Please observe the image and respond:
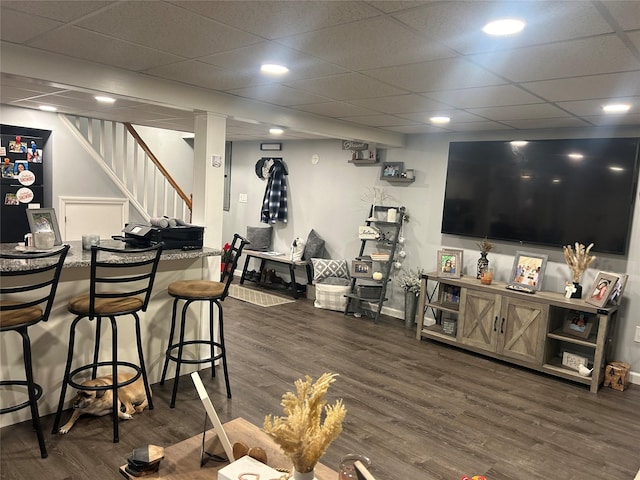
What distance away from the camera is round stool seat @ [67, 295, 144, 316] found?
2.71 m

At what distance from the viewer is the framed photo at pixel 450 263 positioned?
4.84 metres

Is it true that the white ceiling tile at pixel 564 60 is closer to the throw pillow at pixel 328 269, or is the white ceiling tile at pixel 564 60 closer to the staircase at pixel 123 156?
the throw pillow at pixel 328 269

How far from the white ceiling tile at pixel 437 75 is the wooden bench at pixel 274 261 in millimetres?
3719

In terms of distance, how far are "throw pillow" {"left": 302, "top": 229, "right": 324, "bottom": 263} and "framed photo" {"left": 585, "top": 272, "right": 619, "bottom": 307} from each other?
3373mm

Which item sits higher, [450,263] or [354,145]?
[354,145]

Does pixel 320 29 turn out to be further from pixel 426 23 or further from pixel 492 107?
pixel 492 107

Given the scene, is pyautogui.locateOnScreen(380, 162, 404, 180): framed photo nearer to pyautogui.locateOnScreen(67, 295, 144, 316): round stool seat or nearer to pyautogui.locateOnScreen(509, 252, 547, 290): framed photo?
pyautogui.locateOnScreen(509, 252, 547, 290): framed photo

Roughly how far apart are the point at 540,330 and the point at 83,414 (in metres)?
3.61

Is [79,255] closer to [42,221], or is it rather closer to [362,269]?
[42,221]

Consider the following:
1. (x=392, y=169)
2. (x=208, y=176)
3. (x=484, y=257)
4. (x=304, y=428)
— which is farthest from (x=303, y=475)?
(x=392, y=169)

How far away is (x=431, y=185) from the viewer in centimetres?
541

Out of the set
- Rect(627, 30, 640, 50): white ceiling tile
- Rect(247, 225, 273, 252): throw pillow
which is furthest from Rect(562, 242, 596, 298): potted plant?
Rect(247, 225, 273, 252): throw pillow

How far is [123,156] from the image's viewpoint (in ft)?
19.1

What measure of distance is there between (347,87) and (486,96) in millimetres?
963
